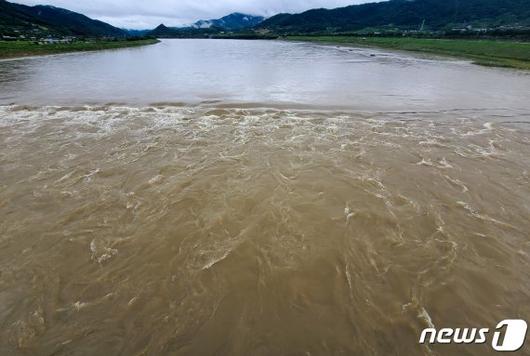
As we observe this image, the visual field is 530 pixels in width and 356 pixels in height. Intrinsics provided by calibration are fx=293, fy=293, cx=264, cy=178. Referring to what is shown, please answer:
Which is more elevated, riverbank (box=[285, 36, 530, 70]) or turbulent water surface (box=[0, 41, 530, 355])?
riverbank (box=[285, 36, 530, 70])

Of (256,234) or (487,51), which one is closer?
(256,234)

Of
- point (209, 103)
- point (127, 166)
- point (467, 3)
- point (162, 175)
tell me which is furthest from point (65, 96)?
point (467, 3)

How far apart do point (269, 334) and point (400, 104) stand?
2101cm

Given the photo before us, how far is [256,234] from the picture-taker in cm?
802

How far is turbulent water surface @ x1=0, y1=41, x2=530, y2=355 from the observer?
5602mm

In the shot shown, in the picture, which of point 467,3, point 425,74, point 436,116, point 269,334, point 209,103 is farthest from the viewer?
point 467,3

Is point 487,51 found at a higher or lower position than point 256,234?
higher

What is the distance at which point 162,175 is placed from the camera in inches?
436

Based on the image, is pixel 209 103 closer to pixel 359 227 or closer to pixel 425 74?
pixel 359 227

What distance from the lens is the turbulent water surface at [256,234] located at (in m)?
5.60

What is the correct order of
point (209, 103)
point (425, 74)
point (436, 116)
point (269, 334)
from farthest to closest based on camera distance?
1. point (425, 74)
2. point (209, 103)
3. point (436, 116)
4. point (269, 334)

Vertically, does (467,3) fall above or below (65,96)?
above

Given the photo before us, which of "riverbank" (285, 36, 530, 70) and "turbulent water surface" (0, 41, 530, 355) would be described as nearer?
"turbulent water surface" (0, 41, 530, 355)

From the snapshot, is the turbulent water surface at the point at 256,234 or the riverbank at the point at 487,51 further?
the riverbank at the point at 487,51
